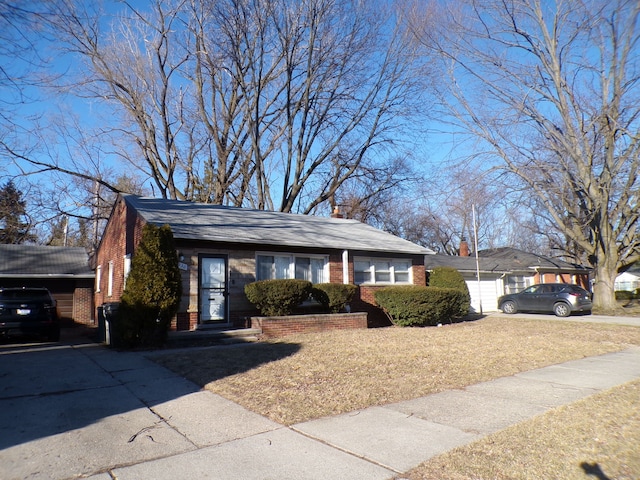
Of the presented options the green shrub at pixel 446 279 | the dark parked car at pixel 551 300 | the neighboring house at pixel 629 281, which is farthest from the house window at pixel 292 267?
the neighboring house at pixel 629 281

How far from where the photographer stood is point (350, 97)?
26750mm

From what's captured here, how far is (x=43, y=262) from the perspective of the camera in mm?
20234

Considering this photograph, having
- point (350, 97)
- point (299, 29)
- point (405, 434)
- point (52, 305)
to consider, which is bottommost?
point (405, 434)

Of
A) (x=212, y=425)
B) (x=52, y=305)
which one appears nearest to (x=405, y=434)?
(x=212, y=425)

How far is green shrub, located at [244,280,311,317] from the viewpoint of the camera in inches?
515

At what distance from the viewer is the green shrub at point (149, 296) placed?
408 inches

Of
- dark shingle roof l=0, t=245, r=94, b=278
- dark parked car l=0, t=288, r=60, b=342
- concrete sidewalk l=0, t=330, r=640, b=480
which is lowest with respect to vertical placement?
concrete sidewalk l=0, t=330, r=640, b=480

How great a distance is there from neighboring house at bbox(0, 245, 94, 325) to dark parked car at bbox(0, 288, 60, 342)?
6.28 metres

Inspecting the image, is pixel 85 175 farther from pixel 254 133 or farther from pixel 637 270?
pixel 637 270

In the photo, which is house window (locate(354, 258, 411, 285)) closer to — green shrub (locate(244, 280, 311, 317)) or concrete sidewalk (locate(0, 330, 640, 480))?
green shrub (locate(244, 280, 311, 317))

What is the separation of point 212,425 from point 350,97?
24108 millimetres

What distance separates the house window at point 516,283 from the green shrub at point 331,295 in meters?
16.4

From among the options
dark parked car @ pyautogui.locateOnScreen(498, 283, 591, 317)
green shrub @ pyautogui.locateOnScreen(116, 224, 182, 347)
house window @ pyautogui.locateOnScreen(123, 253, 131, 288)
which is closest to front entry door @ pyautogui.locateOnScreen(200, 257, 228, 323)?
green shrub @ pyautogui.locateOnScreen(116, 224, 182, 347)

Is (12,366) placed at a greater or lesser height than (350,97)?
lesser
